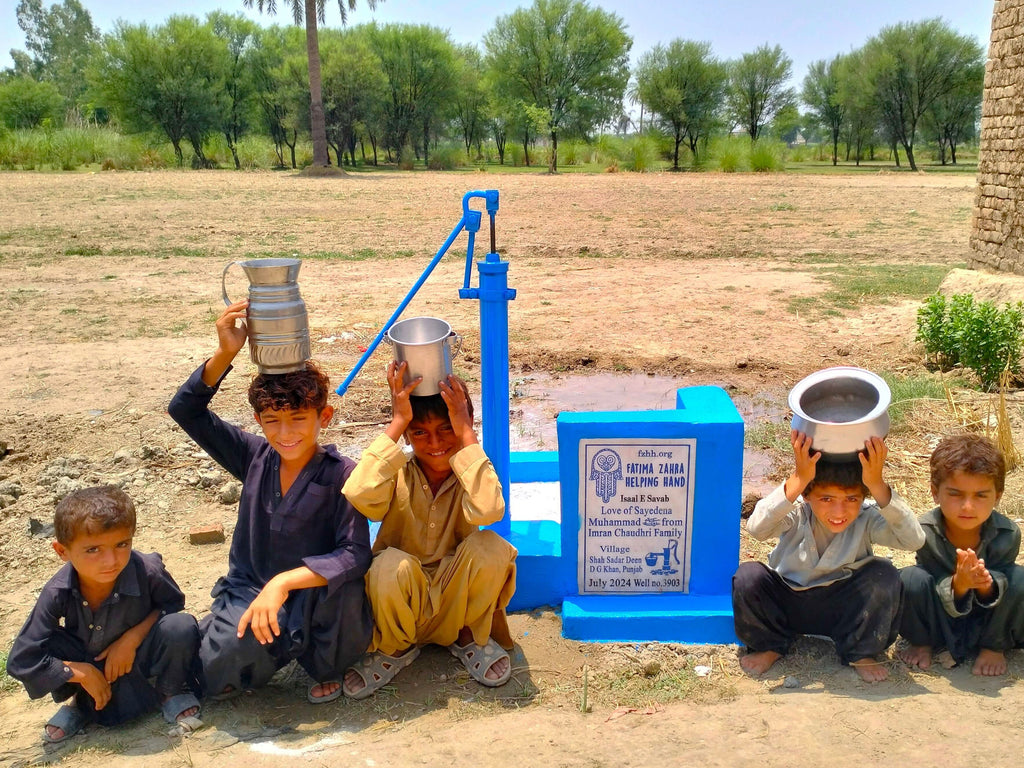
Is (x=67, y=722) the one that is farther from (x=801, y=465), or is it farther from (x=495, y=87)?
(x=495, y=87)

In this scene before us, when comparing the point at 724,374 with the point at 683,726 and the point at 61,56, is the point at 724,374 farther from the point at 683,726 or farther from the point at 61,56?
the point at 61,56

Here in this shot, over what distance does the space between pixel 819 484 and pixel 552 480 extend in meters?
1.29

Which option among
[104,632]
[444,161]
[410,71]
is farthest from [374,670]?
[410,71]

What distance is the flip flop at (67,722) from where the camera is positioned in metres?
2.56

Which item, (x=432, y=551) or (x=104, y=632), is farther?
(x=432, y=551)

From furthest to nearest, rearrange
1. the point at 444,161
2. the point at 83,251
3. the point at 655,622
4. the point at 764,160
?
the point at 444,161, the point at 764,160, the point at 83,251, the point at 655,622

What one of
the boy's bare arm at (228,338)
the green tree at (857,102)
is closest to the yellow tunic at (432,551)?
the boy's bare arm at (228,338)

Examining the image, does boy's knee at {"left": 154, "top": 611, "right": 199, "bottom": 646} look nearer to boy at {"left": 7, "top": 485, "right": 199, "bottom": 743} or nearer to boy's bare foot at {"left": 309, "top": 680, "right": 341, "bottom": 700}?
boy at {"left": 7, "top": 485, "right": 199, "bottom": 743}

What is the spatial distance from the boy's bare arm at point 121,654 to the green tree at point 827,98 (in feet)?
160

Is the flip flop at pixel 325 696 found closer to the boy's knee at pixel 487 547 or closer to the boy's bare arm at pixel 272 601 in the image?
the boy's bare arm at pixel 272 601

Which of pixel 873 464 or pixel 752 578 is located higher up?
pixel 873 464

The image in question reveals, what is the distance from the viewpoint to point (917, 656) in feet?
9.29

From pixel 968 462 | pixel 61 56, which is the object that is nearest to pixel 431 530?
pixel 968 462

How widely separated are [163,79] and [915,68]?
33.2 meters
